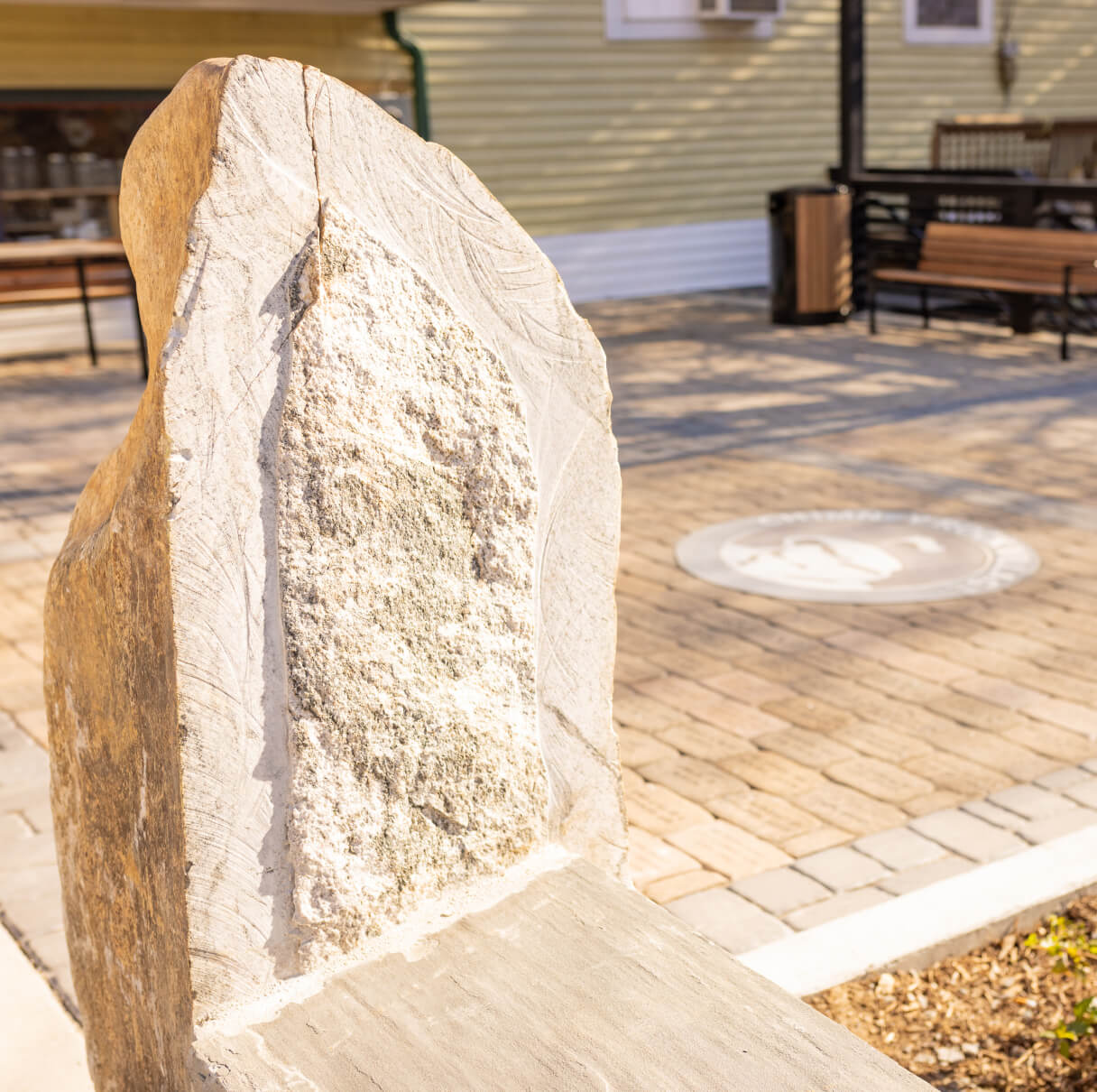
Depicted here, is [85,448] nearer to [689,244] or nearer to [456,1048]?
[456,1048]

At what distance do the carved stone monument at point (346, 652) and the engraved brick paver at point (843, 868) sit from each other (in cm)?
141

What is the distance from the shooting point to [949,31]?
18.5 meters

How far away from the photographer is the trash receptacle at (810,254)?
1259cm

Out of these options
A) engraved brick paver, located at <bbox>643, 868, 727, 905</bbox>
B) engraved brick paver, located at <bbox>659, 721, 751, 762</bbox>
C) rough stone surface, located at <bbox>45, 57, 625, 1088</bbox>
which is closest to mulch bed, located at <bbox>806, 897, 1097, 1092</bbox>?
engraved brick paver, located at <bbox>643, 868, 727, 905</bbox>

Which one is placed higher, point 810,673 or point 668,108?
point 668,108

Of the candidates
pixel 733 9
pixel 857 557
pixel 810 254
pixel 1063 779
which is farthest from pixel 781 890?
pixel 733 9

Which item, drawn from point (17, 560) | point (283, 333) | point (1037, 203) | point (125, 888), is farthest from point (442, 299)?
point (1037, 203)

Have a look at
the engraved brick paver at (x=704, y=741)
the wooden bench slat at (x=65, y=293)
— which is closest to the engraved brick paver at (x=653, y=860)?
the engraved brick paver at (x=704, y=741)

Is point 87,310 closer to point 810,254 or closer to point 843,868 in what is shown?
point 810,254

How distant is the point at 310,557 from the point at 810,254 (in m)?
11.6

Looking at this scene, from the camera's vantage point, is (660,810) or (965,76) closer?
(660,810)

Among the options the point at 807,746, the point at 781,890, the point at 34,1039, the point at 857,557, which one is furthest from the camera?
the point at 857,557

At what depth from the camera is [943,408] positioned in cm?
915

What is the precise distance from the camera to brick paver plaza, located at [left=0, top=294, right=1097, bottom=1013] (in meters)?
3.45
